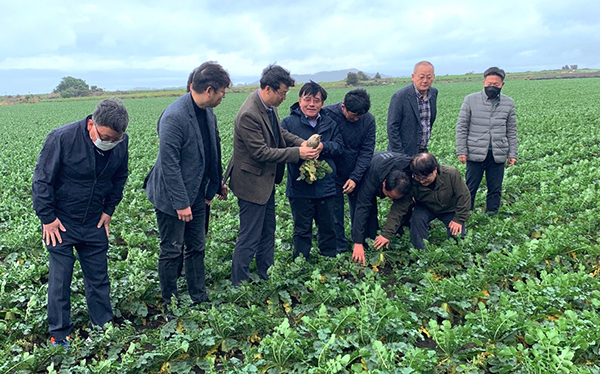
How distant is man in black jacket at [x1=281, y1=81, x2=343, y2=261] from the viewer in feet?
14.6

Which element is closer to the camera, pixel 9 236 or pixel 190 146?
pixel 190 146

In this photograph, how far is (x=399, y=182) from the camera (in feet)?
14.5

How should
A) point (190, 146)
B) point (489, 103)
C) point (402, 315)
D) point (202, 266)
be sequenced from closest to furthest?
point (402, 315), point (190, 146), point (202, 266), point (489, 103)

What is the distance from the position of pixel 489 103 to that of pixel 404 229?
2.27m

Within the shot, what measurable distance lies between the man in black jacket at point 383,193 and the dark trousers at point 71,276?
2.41m

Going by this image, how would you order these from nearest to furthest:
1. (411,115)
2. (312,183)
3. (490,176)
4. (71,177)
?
(71,177)
(312,183)
(411,115)
(490,176)

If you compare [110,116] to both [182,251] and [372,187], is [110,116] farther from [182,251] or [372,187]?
[372,187]

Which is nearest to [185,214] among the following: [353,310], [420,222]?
[353,310]

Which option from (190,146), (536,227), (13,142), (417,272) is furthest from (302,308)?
(13,142)

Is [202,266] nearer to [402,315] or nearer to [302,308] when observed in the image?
[302,308]

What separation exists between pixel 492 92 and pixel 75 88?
85715 mm

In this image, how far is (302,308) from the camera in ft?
12.4

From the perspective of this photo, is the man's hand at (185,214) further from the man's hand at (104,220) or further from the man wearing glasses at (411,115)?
the man wearing glasses at (411,115)

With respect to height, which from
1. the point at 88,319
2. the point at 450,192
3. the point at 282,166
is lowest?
the point at 88,319
